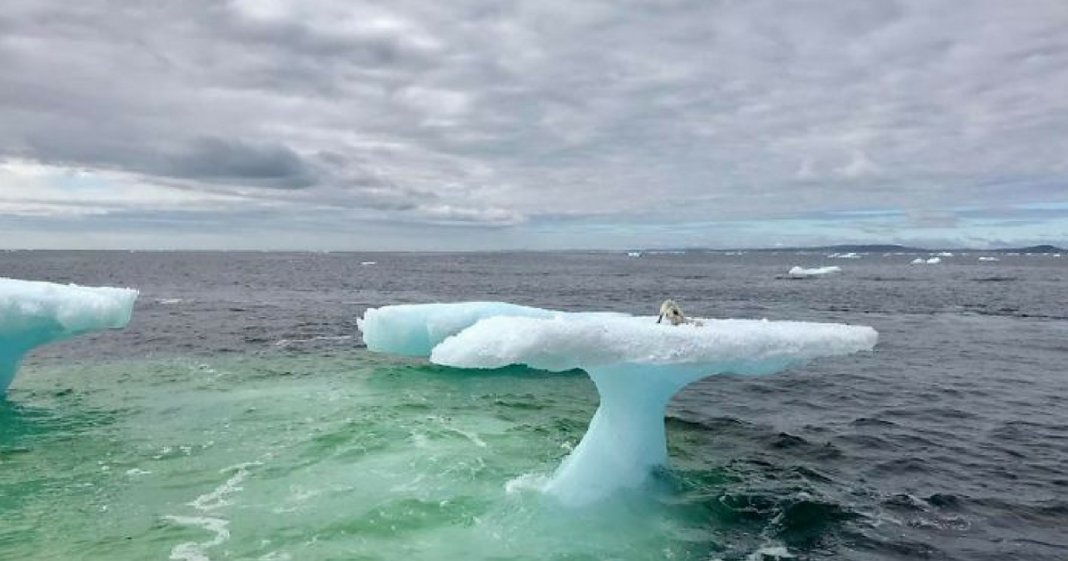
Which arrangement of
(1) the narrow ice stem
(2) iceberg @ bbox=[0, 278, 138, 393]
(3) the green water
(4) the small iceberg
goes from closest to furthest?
1. (3) the green water
2. (1) the narrow ice stem
3. (2) iceberg @ bbox=[0, 278, 138, 393]
4. (4) the small iceberg

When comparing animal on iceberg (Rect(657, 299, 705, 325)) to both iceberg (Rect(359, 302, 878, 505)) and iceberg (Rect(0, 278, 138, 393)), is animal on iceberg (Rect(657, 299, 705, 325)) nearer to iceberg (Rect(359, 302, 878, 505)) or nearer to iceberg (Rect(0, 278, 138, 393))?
iceberg (Rect(359, 302, 878, 505))

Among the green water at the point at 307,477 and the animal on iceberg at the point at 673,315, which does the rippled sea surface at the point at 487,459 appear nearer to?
the green water at the point at 307,477

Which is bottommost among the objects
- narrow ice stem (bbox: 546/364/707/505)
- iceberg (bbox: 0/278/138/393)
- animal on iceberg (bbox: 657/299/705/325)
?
narrow ice stem (bbox: 546/364/707/505)

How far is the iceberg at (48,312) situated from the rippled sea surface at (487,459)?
1.68 m

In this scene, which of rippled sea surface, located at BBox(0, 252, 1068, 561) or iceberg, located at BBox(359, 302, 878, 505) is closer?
iceberg, located at BBox(359, 302, 878, 505)

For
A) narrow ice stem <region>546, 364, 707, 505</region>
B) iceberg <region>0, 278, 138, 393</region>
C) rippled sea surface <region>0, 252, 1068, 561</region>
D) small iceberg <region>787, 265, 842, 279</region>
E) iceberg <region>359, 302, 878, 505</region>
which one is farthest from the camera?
small iceberg <region>787, 265, 842, 279</region>

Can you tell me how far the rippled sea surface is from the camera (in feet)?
34.5

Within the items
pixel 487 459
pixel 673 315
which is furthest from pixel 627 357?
pixel 487 459

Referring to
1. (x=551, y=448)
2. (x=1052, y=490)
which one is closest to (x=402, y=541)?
(x=551, y=448)

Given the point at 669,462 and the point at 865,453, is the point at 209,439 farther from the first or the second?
the point at 865,453

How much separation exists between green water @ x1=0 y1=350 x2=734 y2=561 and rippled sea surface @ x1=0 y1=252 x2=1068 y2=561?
0.18 ft

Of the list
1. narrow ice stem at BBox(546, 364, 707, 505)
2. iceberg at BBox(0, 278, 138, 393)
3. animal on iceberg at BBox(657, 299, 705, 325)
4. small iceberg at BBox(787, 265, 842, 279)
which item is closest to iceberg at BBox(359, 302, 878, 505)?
narrow ice stem at BBox(546, 364, 707, 505)

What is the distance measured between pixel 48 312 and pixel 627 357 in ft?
48.9

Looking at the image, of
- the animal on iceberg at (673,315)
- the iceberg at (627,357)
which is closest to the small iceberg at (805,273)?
the iceberg at (627,357)
